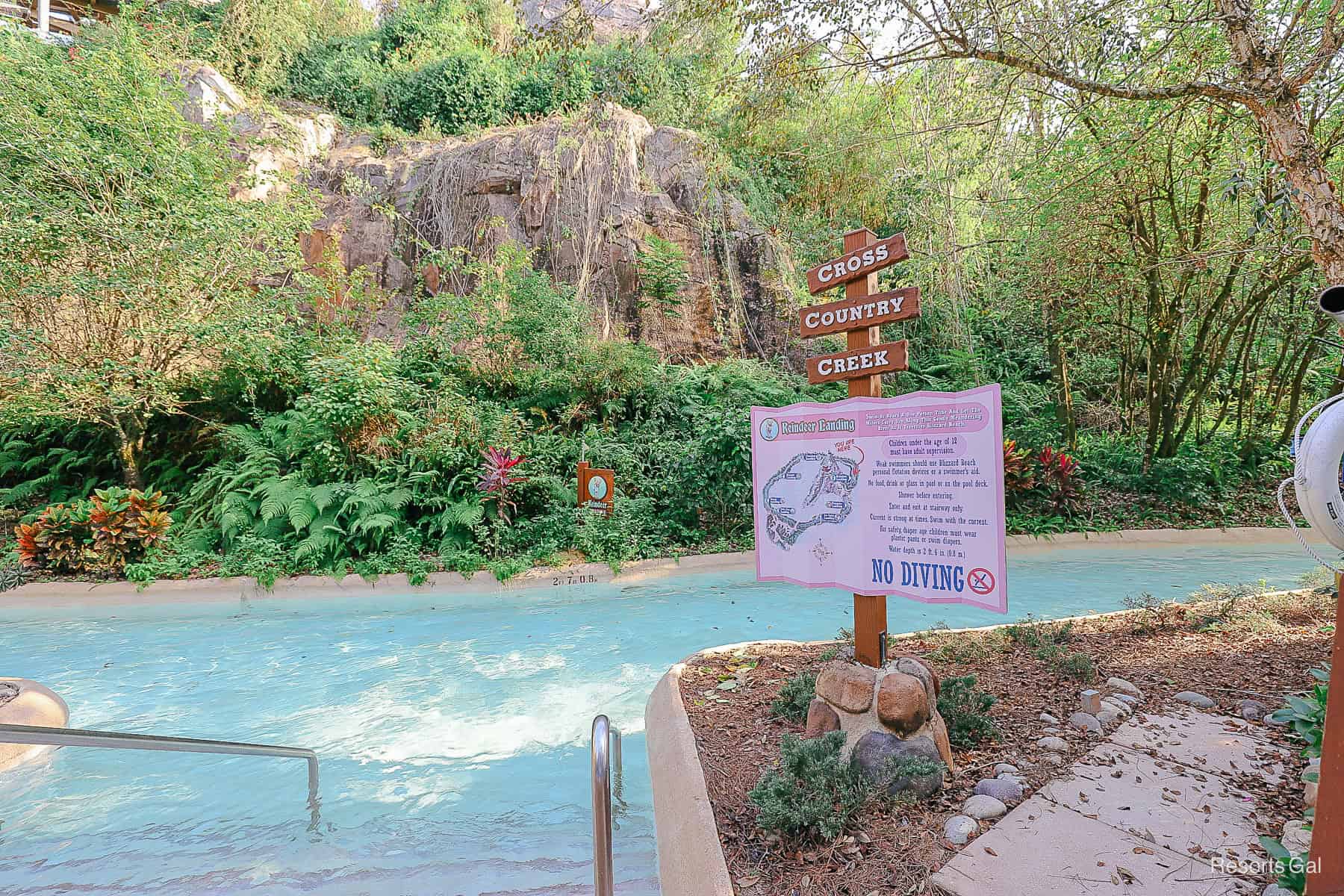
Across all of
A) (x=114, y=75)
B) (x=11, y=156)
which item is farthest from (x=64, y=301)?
(x=114, y=75)

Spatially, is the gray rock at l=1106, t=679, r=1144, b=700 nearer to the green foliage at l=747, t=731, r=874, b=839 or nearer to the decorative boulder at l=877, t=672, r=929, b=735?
the decorative boulder at l=877, t=672, r=929, b=735

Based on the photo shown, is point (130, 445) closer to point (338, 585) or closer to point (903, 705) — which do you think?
point (338, 585)

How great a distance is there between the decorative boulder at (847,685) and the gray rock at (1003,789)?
20.6 inches

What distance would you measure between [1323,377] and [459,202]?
1641 centimetres

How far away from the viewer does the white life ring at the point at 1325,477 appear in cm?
164

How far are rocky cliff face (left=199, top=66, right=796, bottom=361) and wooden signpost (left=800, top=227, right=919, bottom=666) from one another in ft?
28.4

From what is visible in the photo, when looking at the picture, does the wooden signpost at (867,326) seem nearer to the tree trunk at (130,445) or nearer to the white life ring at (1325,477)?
the white life ring at (1325,477)

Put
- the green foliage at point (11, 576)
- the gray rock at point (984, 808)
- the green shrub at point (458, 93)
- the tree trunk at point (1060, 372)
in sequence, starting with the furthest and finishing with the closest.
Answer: the green shrub at point (458, 93), the tree trunk at point (1060, 372), the green foliage at point (11, 576), the gray rock at point (984, 808)

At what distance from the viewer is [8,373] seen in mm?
7391

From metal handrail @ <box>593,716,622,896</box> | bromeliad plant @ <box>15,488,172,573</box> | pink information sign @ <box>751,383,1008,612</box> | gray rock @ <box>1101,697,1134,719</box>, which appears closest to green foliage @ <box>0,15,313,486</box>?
bromeliad plant @ <box>15,488,172,573</box>

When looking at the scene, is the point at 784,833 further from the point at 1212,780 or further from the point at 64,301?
the point at 64,301

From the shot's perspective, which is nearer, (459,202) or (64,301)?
(64,301)

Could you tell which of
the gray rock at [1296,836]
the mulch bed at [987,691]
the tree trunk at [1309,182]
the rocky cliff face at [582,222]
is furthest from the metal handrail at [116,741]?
Result: the rocky cliff face at [582,222]

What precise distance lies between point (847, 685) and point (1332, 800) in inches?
60.1
